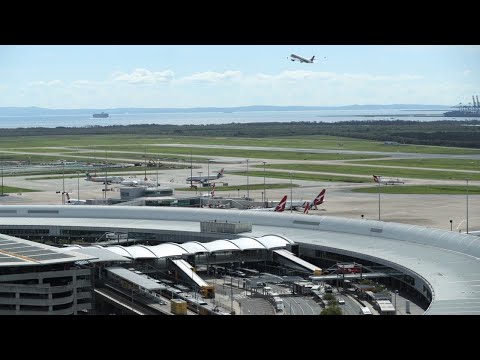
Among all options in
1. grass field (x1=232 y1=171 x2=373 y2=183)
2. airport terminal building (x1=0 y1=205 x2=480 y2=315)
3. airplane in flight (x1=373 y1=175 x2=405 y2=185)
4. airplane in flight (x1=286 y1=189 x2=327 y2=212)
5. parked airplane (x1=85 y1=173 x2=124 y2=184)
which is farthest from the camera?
parked airplane (x1=85 y1=173 x2=124 y2=184)

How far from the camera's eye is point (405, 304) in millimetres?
29938

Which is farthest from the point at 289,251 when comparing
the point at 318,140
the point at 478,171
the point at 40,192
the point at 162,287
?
the point at 318,140

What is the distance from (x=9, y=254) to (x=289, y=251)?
47.4 feet

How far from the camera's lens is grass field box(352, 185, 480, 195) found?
6569 cm

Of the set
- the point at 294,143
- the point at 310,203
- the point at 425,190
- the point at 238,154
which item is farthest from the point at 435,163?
the point at 294,143

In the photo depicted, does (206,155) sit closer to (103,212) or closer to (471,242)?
(103,212)

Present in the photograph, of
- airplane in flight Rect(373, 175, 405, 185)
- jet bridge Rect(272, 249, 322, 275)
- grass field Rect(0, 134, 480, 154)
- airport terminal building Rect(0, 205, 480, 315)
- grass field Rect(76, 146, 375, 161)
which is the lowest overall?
jet bridge Rect(272, 249, 322, 275)

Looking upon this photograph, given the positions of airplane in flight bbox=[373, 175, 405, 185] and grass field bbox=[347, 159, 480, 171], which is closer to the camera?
airplane in flight bbox=[373, 175, 405, 185]

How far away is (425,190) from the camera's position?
67.4 meters

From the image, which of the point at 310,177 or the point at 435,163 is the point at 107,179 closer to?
the point at 310,177

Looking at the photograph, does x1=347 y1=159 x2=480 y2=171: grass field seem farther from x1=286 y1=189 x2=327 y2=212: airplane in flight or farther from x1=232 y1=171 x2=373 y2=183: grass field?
x1=286 y1=189 x2=327 y2=212: airplane in flight

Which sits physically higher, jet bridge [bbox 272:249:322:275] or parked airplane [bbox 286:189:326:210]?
parked airplane [bbox 286:189:326:210]

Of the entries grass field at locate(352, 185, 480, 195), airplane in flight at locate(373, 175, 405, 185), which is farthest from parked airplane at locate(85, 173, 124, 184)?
airplane in flight at locate(373, 175, 405, 185)
